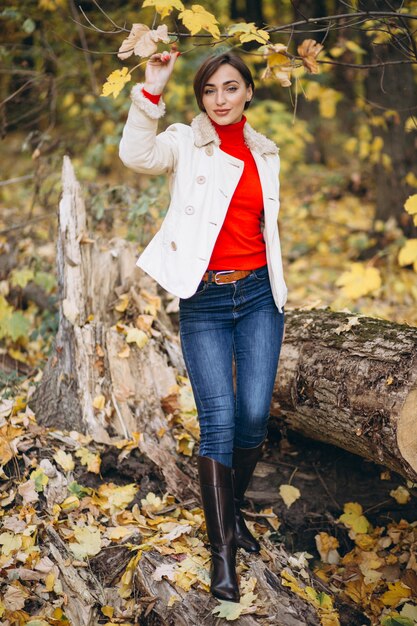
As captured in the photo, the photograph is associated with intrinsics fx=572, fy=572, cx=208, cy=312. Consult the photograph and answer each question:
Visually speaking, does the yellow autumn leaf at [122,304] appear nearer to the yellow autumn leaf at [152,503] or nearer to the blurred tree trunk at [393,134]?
the yellow autumn leaf at [152,503]

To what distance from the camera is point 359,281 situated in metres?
5.20

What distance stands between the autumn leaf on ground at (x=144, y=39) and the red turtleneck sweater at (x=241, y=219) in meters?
0.48

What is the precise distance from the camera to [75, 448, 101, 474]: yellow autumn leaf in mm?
3346

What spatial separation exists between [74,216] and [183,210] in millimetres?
1641

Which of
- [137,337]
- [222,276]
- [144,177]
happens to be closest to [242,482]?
[222,276]

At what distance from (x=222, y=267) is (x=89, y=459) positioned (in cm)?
146

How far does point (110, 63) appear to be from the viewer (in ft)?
22.9

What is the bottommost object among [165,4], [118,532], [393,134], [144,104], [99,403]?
[118,532]

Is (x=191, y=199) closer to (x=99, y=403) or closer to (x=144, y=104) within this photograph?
(x=144, y=104)

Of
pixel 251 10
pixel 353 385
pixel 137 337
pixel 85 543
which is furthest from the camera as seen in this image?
pixel 251 10

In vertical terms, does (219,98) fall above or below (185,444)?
above

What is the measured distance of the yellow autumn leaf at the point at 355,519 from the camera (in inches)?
139

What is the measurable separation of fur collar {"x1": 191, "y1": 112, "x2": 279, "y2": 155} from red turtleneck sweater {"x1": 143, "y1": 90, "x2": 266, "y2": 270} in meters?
0.04

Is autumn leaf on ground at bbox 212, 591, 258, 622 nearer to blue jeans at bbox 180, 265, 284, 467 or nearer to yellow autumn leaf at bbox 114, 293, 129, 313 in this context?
blue jeans at bbox 180, 265, 284, 467
